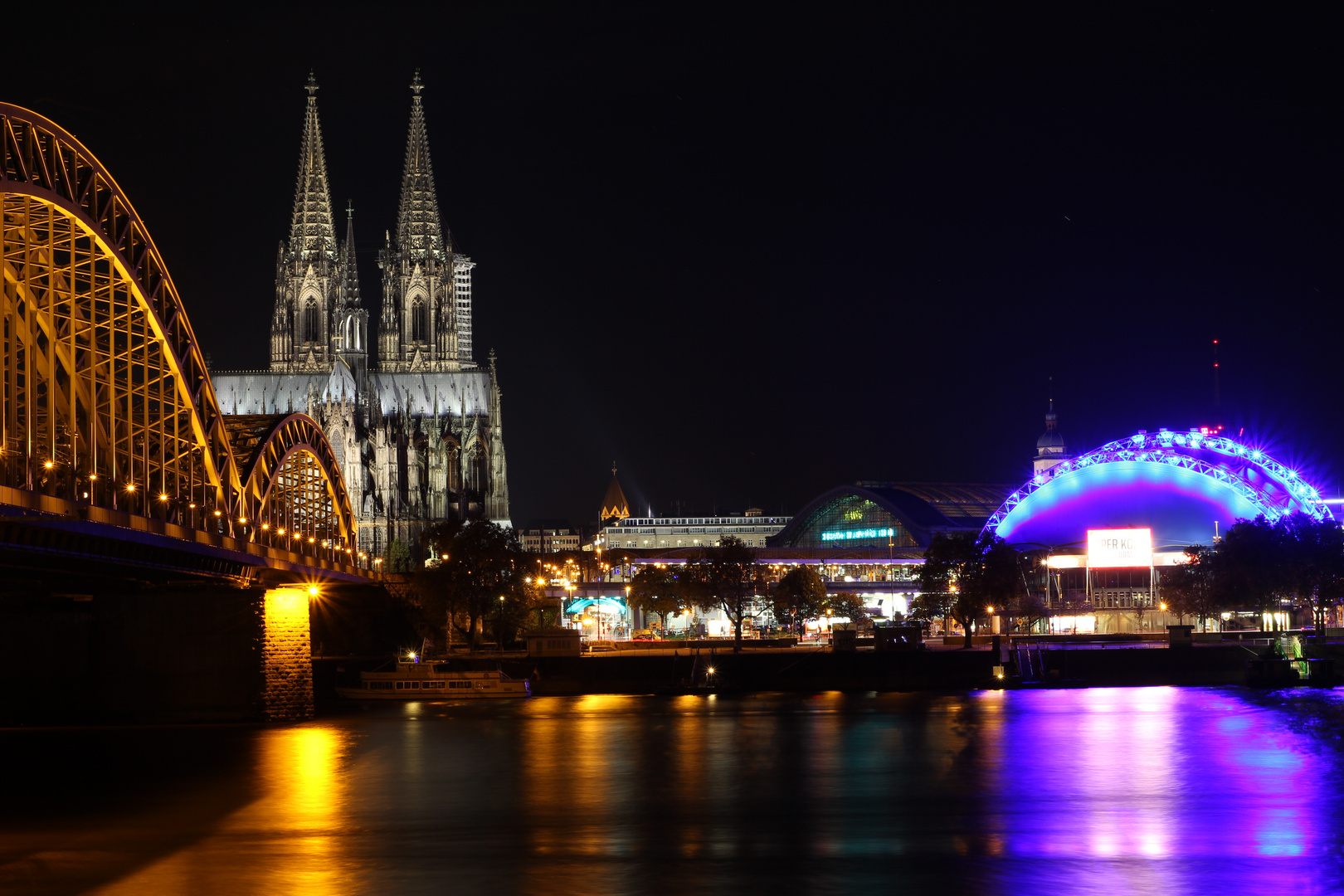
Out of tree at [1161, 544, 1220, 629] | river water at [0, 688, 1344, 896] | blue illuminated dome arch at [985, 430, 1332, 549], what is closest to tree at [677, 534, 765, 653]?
blue illuminated dome arch at [985, 430, 1332, 549]

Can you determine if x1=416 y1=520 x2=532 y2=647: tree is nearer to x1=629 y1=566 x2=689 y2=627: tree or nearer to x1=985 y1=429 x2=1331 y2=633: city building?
x1=629 y1=566 x2=689 y2=627: tree

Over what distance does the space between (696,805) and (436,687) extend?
5235cm

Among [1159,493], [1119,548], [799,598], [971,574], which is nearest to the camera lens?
[971,574]

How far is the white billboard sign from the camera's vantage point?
14538 cm

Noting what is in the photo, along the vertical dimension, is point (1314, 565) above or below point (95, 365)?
below

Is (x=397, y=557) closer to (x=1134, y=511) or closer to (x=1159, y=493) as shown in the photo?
(x=1134, y=511)

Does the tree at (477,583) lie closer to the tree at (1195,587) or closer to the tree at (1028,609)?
the tree at (1028,609)

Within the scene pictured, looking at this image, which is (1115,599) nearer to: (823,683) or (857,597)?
(857,597)

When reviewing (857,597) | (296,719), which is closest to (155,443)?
(296,719)

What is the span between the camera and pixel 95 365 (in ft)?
197

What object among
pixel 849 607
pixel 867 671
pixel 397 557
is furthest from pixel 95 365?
pixel 397 557

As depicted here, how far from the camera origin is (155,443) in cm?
8100

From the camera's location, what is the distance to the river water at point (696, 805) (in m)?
39.9

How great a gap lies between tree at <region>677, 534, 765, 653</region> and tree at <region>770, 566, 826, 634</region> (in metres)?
2.59
